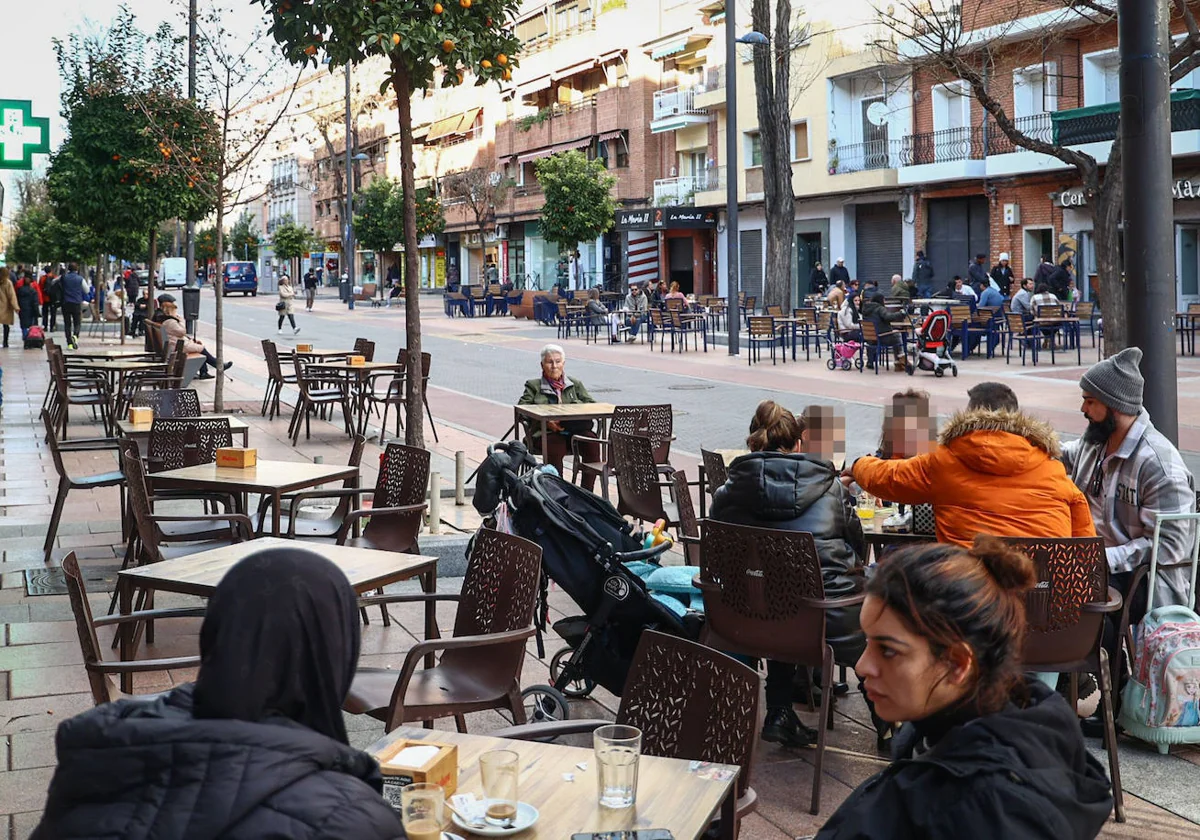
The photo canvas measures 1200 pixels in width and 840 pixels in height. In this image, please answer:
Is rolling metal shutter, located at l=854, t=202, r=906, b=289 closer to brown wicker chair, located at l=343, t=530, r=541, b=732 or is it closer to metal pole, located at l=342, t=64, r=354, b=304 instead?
metal pole, located at l=342, t=64, r=354, b=304

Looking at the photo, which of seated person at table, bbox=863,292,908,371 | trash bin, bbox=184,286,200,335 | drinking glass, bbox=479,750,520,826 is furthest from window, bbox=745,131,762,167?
drinking glass, bbox=479,750,520,826

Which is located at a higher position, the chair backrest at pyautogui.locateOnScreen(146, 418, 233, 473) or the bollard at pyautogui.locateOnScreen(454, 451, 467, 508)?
the chair backrest at pyautogui.locateOnScreen(146, 418, 233, 473)

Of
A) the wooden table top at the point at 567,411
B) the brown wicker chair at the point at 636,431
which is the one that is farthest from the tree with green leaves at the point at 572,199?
the brown wicker chair at the point at 636,431

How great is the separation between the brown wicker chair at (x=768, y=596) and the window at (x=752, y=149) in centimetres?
3972

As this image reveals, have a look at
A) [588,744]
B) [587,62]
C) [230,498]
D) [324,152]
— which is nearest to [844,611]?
[588,744]

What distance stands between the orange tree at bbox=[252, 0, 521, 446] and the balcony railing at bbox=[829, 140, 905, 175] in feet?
98.2

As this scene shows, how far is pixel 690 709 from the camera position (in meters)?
3.44

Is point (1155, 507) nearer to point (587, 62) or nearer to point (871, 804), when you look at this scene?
point (871, 804)

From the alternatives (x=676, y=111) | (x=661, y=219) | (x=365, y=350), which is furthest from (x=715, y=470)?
(x=676, y=111)

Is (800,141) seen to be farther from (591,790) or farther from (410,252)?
(591,790)

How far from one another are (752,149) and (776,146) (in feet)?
48.4

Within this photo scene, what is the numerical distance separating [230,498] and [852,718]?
431 centimetres

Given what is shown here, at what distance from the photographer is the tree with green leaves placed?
43.7 meters

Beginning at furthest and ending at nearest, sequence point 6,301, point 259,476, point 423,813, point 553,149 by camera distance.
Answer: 1. point 553,149
2. point 6,301
3. point 259,476
4. point 423,813
